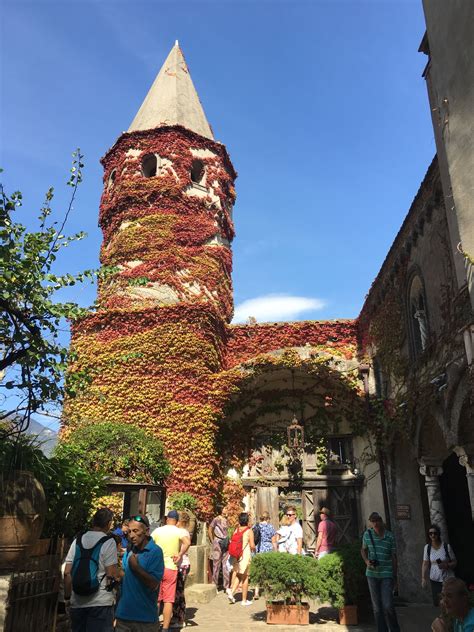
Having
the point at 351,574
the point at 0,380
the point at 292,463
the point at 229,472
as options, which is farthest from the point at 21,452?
the point at 292,463

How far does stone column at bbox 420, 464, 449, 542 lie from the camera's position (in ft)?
35.3

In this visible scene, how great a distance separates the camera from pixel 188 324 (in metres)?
15.6

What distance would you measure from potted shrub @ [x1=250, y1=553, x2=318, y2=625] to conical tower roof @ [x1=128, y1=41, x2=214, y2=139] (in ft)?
53.4

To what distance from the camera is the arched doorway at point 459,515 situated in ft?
41.2

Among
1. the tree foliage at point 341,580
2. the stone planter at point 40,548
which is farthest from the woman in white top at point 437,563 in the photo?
the stone planter at point 40,548

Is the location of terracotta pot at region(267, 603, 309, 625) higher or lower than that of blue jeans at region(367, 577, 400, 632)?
lower

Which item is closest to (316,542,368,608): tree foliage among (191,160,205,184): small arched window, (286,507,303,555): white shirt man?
(286,507,303,555): white shirt man

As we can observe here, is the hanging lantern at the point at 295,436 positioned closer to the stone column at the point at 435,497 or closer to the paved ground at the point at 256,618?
the stone column at the point at 435,497

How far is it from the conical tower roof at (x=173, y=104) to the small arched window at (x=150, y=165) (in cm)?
128

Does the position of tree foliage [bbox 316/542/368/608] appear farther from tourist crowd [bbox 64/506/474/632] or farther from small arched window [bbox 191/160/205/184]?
small arched window [bbox 191/160/205/184]

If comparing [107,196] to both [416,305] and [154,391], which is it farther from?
[416,305]

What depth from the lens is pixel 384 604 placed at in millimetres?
7090

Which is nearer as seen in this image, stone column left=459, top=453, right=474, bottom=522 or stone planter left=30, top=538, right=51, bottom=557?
stone planter left=30, top=538, right=51, bottom=557

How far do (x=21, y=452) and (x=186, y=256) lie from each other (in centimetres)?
1258
